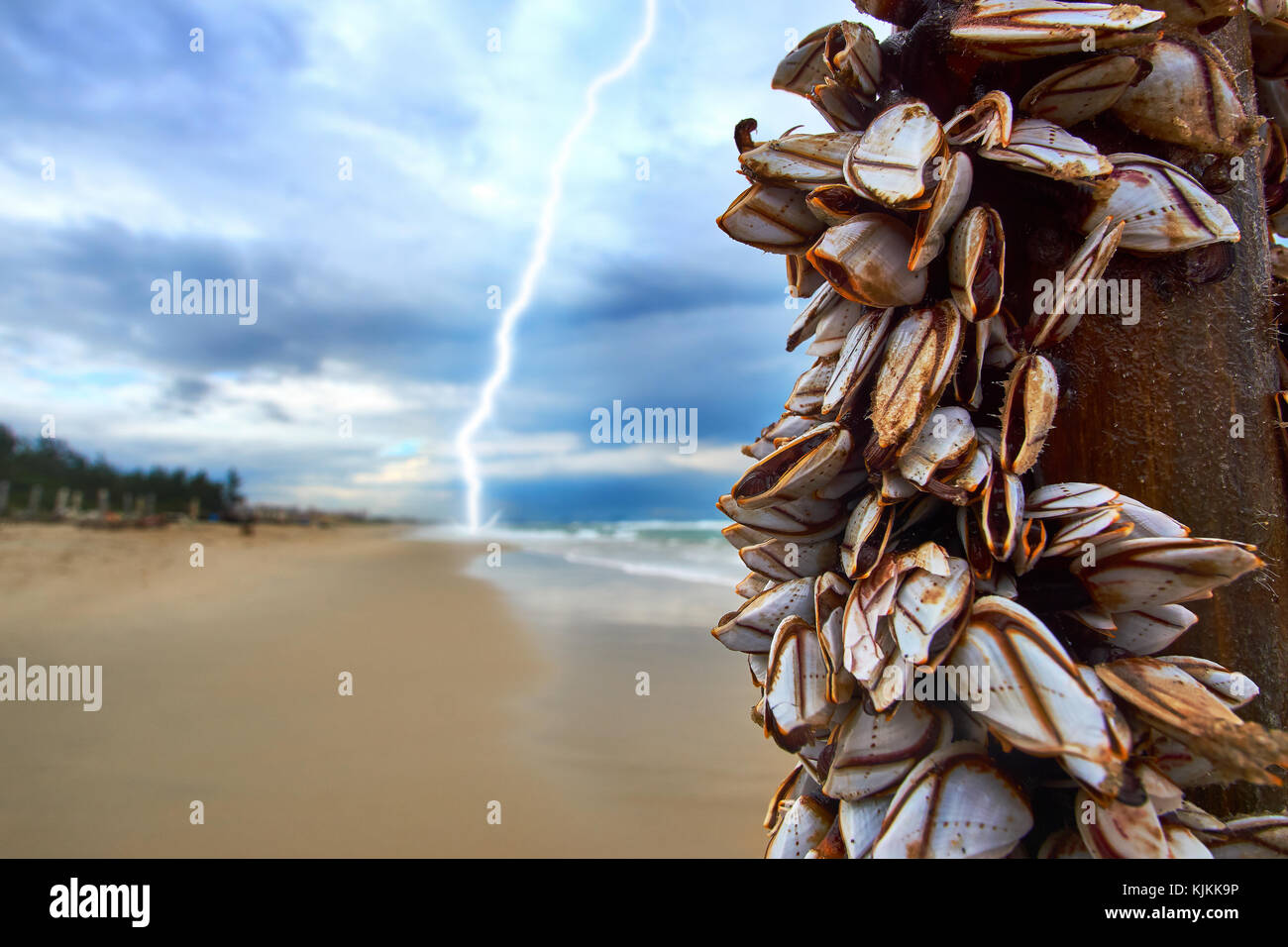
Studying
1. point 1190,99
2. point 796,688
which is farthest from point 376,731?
point 1190,99

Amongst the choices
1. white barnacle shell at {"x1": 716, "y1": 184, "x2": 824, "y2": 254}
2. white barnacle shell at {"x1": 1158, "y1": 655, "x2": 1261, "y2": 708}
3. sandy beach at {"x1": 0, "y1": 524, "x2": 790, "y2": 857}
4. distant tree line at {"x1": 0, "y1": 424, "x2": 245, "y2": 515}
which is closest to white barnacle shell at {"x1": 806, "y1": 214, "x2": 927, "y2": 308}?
white barnacle shell at {"x1": 716, "y1": 184, "x2": 824, "y2": 254}

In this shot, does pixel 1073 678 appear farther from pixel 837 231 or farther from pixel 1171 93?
pixel 1171 93

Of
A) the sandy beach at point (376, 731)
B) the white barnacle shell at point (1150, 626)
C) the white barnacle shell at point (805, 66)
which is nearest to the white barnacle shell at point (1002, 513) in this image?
the white barnacle shell at point (1150, 626)

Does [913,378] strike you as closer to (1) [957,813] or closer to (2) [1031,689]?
(2) [1031,689]

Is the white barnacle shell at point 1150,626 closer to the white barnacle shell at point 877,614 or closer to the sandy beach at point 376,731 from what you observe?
the white barnacle shell at point 877,614
